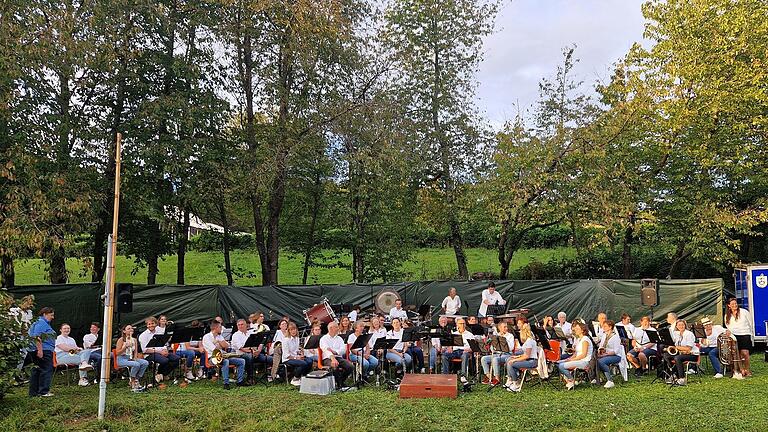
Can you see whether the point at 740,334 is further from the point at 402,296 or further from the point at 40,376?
the point at 40,376

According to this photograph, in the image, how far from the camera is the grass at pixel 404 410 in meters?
8.54

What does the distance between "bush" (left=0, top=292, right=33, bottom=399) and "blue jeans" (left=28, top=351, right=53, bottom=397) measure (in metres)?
0.70

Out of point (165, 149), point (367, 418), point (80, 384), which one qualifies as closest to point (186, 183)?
point (165, 149)

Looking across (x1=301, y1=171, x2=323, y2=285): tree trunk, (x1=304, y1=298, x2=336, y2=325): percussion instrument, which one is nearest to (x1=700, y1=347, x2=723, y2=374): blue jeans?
(x1=304, y1=298, x2=336, y2=325): percussion instrument

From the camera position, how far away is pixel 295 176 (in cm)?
2052

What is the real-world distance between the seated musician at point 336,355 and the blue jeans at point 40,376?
468 centimetres

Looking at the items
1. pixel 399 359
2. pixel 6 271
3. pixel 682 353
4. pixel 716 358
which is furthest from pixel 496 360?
pixel 6 271

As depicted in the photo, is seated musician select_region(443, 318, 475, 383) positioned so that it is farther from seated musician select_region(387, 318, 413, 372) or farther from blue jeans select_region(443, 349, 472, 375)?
seated musician select_region(387, 318, 413, 372)

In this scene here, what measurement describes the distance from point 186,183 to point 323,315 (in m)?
5.28

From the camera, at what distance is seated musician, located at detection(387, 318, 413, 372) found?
12141 millimetres

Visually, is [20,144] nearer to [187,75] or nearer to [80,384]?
[187,75]

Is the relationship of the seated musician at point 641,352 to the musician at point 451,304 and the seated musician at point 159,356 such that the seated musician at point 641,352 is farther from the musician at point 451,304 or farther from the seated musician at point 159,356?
the seated musician at point 159,356

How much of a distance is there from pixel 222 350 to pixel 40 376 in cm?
307

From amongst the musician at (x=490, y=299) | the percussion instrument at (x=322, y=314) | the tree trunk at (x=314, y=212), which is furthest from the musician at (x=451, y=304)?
the tree trunk at (x=314, y=212)
